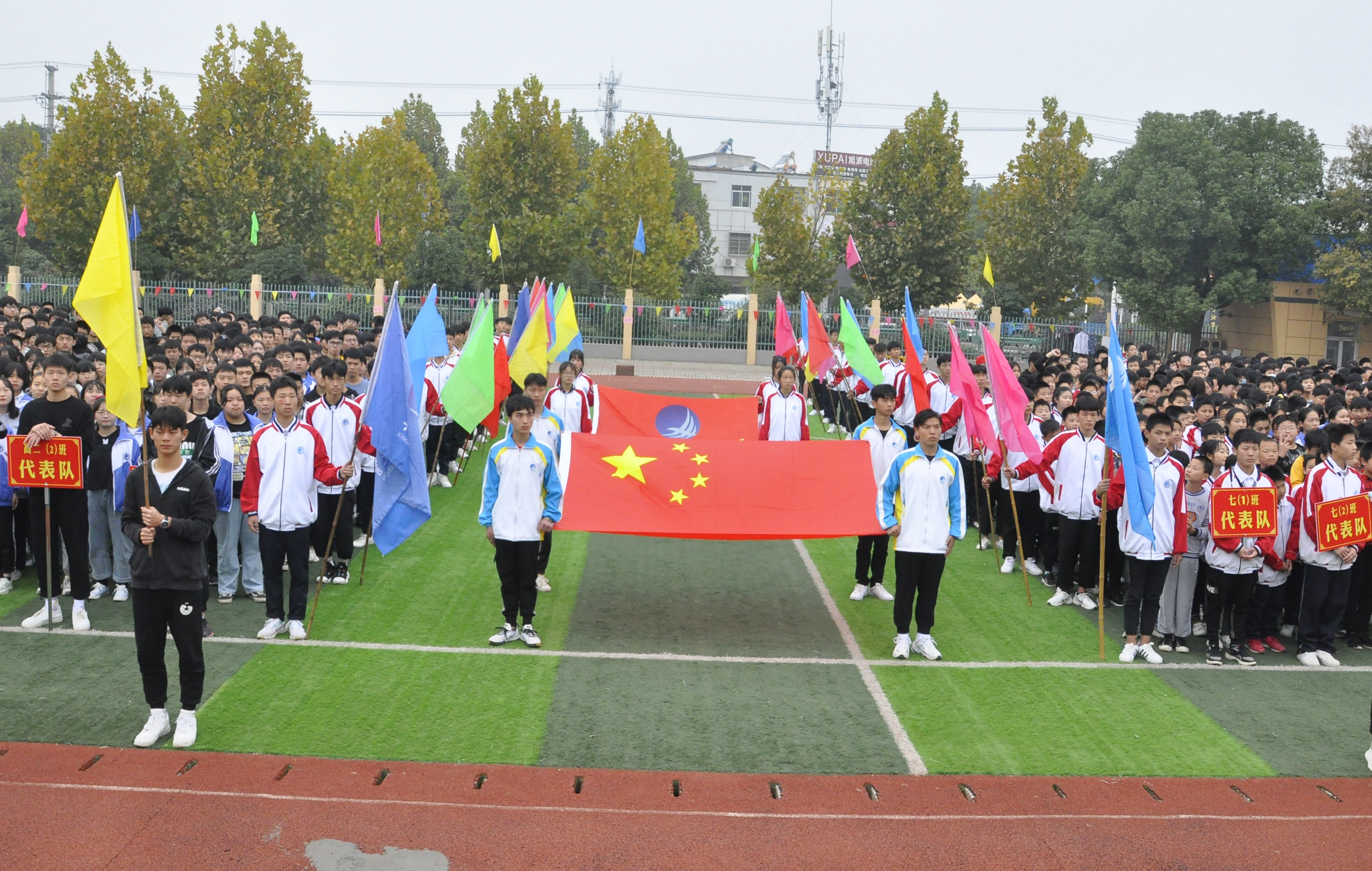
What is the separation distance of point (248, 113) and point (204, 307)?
826 cm

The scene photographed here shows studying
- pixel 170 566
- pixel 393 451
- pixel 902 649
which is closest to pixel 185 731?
pixel 170 566

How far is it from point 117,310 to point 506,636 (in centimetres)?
351

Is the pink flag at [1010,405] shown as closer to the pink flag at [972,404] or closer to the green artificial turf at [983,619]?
the pink flag at [972,404]

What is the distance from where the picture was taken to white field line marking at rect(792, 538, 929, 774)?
704 centimetres

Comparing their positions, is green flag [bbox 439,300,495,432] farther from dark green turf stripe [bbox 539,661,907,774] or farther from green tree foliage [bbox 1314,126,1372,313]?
green tree foliage [bbox 1314,126,1372,313]

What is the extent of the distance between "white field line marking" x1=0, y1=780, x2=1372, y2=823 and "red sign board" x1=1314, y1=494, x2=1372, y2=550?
3259 millimetres

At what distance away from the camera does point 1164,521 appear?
8.85 meters

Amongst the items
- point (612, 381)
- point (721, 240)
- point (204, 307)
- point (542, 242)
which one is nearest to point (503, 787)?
point (612, 381)

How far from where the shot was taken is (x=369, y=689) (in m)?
7.75

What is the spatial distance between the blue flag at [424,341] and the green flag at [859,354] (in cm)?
479

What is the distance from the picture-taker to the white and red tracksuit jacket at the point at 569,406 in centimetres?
1237

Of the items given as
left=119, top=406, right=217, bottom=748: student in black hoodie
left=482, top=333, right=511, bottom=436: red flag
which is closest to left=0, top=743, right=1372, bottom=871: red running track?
left=119, top=406, right=217, bottom=748: student in black hoodie

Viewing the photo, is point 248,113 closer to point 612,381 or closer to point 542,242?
point 542,242

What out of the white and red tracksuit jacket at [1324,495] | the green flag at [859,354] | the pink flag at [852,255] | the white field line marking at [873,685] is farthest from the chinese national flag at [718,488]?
the pink flag at [852,255]
